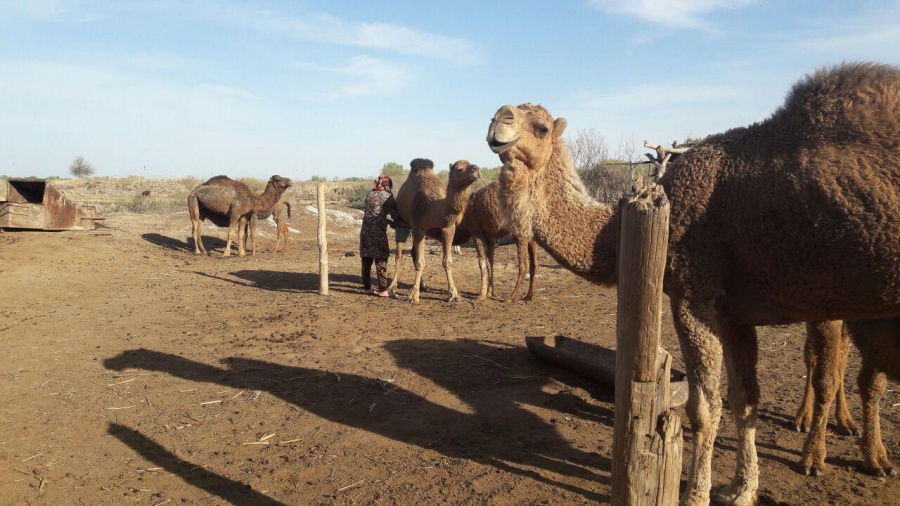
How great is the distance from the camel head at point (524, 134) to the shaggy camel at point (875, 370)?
2627mm

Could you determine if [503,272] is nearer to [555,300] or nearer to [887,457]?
[555,300]

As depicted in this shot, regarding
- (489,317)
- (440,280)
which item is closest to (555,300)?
(489,317)

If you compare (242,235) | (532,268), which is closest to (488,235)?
(532,268)

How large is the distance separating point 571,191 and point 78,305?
930 centimetres

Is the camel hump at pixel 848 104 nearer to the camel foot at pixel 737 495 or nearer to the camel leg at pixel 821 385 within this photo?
the camel leg at pixel 821 385

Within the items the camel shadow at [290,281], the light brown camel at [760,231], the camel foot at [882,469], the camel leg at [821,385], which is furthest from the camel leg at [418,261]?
the camel foot at [882,469]

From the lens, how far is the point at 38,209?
15.2 metres

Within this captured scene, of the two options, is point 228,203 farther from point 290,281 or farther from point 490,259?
point 490,259

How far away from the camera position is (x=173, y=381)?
22.9 ft

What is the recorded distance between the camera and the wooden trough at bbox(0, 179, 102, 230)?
14.9m

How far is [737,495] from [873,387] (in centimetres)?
145

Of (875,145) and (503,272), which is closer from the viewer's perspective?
(875,145)

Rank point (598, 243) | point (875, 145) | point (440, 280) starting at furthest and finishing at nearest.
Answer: point (440, 280), point (598, 243), point (875, 145)

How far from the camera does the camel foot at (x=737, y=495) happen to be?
166 inches
